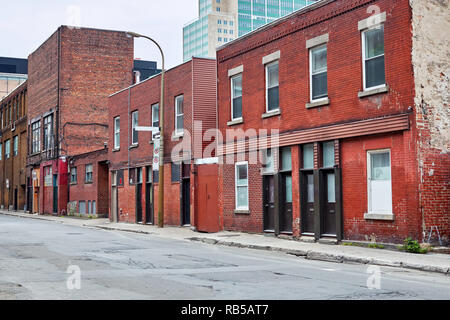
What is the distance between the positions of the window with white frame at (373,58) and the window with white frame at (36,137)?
1536 inches

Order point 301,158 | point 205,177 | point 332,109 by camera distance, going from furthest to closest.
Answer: point 205,177 → point 301,158 → point 332,109

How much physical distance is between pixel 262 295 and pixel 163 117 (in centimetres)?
1792

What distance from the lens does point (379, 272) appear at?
11.9 meters

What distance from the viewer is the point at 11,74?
3521 inches

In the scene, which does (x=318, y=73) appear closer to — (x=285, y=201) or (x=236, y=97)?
(x=285, y=201)

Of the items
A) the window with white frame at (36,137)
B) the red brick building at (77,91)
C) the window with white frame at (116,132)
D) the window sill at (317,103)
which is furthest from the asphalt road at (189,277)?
the window with white frame at (36,137)

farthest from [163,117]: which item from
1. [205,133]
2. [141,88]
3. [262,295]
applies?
[262,295]

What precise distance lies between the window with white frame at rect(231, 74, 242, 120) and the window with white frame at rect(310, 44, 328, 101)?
418 cm

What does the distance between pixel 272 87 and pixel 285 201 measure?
4.02 meters

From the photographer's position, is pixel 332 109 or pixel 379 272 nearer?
pixel 379 272

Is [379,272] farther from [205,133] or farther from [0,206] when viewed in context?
[0,206]

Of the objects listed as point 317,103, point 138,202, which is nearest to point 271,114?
point 317,103

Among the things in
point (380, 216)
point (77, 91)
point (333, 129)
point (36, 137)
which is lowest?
point (380, 216)

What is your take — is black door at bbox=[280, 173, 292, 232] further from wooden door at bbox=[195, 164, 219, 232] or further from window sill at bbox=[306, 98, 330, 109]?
wooden door at bbox=[195, 164, 219, 232]
